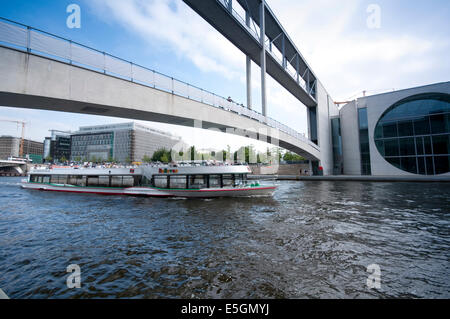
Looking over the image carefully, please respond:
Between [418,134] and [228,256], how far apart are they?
143 feet

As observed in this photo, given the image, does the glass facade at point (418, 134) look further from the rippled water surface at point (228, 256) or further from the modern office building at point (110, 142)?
the modern office building at point (110, 142)

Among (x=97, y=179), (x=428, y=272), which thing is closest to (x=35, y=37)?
(x=428, y=272)

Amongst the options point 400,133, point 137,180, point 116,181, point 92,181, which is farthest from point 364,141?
point 92,181

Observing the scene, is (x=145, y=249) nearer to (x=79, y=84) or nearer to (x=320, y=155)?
(x=79, y=84)

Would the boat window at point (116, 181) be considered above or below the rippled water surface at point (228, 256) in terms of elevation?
above

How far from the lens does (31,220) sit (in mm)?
9820

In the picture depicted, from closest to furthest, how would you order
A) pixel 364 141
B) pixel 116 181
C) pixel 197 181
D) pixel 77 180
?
pixel 197 181 → pixel 116 181 → pixel 77 180 → pixel 364 141

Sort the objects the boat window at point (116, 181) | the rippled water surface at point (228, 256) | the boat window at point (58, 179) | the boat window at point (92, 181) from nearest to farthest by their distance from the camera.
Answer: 1. the rippled water surface at point (228, 256)
2. the boat window at point (116, 181)
3. the boat window at point (92, 181)
4. the boat window at point (58, 179)

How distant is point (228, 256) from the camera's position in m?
5.43

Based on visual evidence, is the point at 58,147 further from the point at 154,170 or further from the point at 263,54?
the point at 263,54

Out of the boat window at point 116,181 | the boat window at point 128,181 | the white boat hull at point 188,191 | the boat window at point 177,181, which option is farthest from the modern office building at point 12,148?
the boat window at point 177,181

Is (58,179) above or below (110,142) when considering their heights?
below

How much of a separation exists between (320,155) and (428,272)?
3802cm

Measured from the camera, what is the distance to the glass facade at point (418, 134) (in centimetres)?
3216
